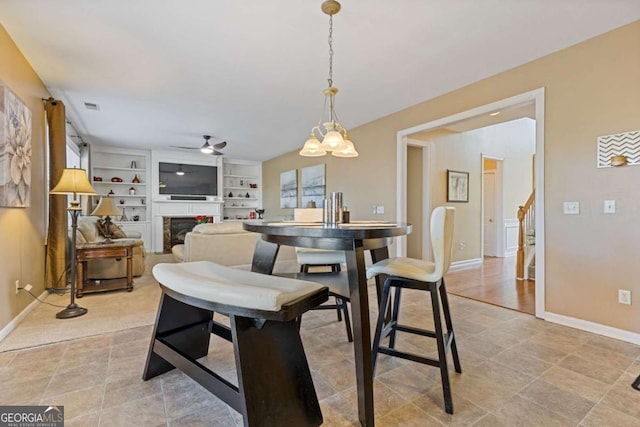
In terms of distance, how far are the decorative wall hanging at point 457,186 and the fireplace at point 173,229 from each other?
6093 mm

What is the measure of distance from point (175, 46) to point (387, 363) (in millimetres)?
3113

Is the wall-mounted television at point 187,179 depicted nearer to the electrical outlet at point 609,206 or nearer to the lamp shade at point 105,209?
the lamp shade at point 105,209

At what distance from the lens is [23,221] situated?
2736 mm

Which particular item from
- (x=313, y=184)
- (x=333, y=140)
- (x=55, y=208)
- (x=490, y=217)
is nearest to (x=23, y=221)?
(x=55, y=208)

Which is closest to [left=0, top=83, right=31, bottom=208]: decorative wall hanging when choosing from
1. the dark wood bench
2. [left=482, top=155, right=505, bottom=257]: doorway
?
the dark wood bench

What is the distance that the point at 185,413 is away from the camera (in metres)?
1.45

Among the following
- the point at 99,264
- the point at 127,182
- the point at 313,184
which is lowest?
the point at 99,264

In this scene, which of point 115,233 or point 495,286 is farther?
point 115,233

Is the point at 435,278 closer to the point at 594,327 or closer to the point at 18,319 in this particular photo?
the point at 594,327

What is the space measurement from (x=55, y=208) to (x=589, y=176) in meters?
5.38

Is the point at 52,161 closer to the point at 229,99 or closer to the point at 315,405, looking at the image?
the point at 229,99

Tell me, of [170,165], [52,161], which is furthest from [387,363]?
[170,165]

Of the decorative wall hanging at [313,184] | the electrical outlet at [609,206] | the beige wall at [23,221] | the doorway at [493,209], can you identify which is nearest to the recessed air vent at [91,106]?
the beige wall at [23,221]

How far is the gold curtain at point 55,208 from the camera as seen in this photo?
3344 millimetres
